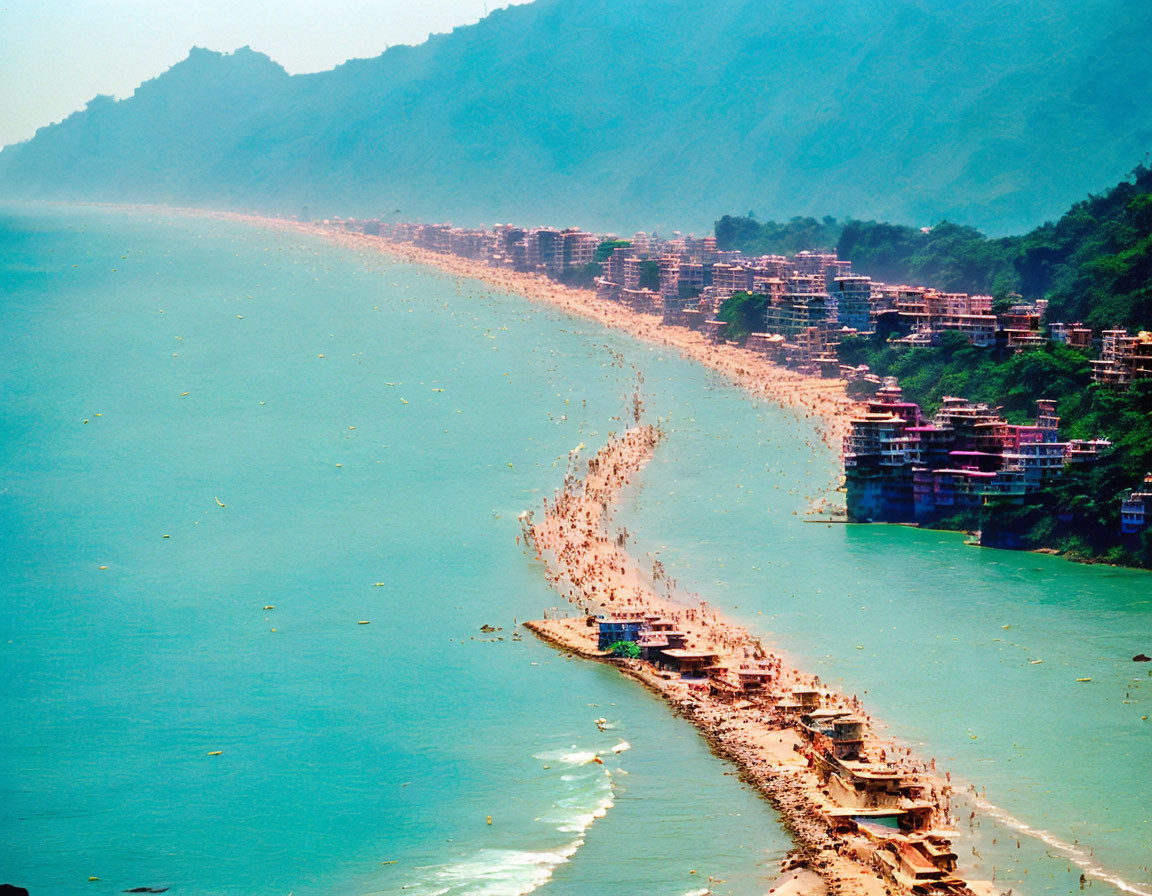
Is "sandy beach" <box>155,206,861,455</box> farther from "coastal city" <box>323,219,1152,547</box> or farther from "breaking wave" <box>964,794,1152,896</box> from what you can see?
"breaking wave" <box>964,794,1152,896</box>

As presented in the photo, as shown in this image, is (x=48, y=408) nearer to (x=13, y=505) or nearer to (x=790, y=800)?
(x=13, y=505)

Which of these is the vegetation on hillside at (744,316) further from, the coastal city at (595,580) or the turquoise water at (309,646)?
the turquoise water at (309,646)

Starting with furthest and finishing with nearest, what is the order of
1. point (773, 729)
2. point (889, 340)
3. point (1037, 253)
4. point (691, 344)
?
point (691, 344) < point (1037, 253) < point (889, 340) < point (773, 729)

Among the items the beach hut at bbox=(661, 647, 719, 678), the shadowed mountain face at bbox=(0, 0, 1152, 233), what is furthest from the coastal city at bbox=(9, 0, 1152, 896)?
the shadowed mountain face at bbox=(0, 0, 1152, 233)

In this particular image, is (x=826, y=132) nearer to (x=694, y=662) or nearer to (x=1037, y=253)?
(x=1037, y=253)

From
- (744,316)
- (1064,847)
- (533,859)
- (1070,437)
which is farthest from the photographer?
(744,316)

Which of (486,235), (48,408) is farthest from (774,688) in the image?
(486,235)

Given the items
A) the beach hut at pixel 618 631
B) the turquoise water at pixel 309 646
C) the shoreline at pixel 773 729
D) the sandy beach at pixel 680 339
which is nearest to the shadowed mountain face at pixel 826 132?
the sandy beach at pixel 680 339

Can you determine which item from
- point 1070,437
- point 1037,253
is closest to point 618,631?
point 1070,437
